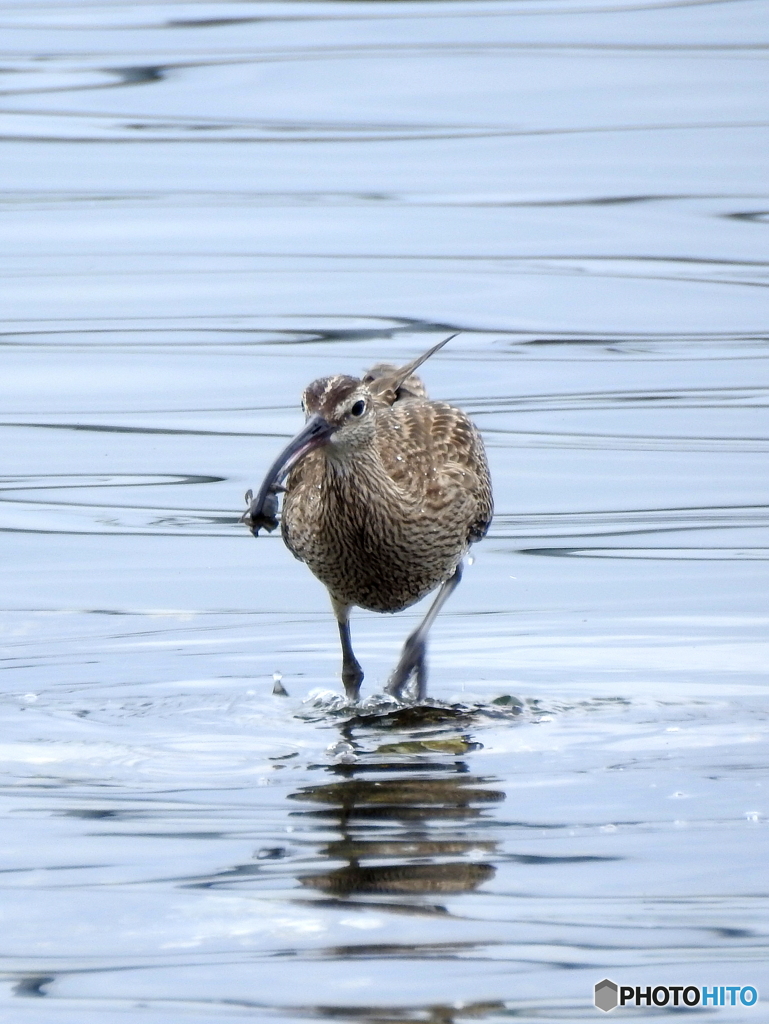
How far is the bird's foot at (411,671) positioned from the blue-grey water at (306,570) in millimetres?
190

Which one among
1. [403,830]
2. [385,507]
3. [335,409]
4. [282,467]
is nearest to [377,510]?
[385,507]

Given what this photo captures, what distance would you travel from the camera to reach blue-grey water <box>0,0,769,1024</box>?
17.7 ft

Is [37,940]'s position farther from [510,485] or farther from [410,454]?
[510,485]

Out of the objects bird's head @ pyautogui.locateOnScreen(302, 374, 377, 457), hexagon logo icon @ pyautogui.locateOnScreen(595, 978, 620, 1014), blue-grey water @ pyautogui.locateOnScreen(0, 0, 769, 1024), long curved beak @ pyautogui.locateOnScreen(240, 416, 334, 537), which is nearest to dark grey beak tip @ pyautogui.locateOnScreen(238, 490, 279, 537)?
long curved beak @ pyautogui.locateOnScreen(240, 416, 334, 537)

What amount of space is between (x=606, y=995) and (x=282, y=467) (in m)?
2.69

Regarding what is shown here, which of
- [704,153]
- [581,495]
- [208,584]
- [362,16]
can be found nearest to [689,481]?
[581,495]

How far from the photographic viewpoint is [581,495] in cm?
1148

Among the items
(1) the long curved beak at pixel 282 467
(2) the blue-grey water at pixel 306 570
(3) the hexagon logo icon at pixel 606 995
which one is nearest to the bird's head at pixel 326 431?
(1) the long curved beak at pixel 282 467

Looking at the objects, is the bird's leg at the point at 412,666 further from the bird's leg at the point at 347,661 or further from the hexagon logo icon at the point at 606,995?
the hexagon logo icon at the point at 606,995

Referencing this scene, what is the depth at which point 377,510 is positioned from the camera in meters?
8.14

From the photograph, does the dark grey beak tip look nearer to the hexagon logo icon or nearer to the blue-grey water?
the blue-grey water

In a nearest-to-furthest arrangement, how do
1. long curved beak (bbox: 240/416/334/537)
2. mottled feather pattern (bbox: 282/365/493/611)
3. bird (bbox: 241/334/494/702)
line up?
long curved beak (bbox: 240/416/334/537) < bird (bbox: 241/334/494/702) < mottled feather pattern (bbox: 282/365/493/611)

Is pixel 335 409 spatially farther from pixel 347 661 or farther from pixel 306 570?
pixel 306 570

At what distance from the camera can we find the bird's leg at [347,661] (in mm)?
8153
